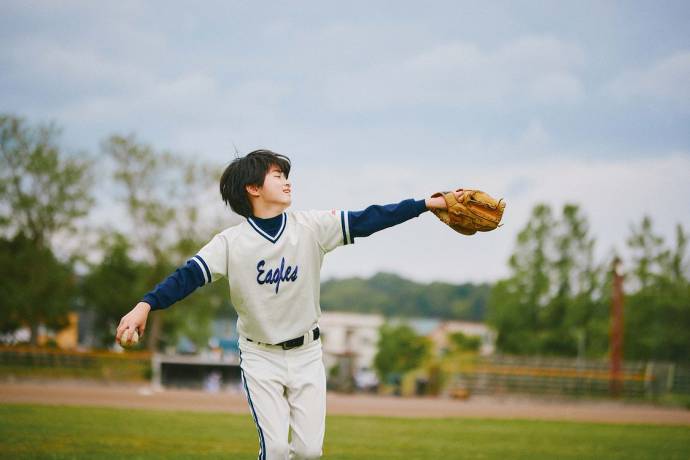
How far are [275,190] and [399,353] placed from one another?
52.6m

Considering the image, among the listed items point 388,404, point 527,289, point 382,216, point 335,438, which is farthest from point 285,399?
point 527,289

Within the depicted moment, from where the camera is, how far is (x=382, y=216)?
179 inches

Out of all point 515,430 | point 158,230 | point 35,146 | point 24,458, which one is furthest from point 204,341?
point 24,458

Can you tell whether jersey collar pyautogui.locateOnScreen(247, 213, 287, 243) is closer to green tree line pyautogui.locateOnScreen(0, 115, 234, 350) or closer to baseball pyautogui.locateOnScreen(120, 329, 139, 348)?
baseball pyautogui.locateOnScreen(120, 329, 139, 348)

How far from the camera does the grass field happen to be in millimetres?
8336

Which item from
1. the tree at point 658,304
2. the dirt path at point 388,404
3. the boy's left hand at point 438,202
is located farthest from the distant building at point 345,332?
the boy's left hand at point 438,202

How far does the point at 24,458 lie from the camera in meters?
7.02

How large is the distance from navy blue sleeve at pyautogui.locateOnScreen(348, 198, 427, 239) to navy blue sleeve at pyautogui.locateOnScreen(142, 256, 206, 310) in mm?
972

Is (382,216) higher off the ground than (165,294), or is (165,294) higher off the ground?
(382,216)

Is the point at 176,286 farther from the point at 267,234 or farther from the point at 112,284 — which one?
the point at 112,284

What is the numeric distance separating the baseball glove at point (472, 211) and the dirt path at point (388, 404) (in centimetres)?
1280

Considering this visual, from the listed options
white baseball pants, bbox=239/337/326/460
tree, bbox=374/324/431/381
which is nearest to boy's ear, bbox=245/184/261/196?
white baseball pants, bbox=239/337/326/460

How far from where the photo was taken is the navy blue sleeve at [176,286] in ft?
13.9

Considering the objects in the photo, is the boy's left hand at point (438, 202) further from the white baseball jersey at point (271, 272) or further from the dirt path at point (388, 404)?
the dirt path at point (388, 404)
